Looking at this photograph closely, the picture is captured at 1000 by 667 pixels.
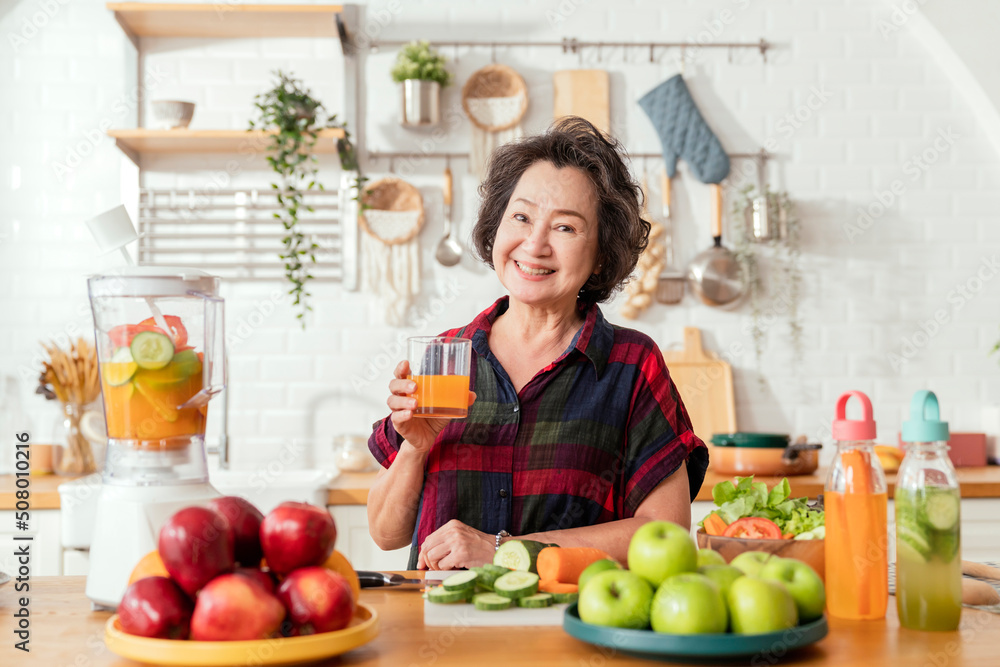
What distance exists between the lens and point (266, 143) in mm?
3391

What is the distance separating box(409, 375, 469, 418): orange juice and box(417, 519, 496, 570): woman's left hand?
22 cm

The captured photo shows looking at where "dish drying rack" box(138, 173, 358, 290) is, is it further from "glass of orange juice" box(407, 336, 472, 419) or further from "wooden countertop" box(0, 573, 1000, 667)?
"wooden countertop" box(0, 573, 1000, 667)

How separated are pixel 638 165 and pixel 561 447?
208cm

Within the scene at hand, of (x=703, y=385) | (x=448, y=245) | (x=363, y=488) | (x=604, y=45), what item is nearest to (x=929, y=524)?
(x=363, y=488)

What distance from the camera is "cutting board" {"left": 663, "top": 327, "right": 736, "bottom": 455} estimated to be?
3.43m

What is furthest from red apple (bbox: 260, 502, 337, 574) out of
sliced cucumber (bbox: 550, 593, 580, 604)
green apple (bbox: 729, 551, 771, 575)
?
green apple (bbox: 729, 551, 771, 575)

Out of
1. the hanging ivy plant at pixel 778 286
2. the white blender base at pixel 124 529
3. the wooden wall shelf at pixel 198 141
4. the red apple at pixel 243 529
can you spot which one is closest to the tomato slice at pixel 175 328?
the white blender base at pixel 124 529

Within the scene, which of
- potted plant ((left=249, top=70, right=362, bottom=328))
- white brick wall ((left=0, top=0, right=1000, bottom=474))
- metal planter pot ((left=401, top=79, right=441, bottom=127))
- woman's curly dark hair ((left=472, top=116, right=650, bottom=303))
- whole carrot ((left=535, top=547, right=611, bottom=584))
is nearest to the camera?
whole carrot ((left=535, top=547, right=611, bottom=584))

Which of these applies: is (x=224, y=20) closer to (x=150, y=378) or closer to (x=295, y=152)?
(x=295, y=152)

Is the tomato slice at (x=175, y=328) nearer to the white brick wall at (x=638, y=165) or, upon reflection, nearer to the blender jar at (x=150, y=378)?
the blender jar at (x=150, y=378)

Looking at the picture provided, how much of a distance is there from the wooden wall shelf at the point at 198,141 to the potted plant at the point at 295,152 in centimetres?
4

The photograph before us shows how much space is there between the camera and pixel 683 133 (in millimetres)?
3479

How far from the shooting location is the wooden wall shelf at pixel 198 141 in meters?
3.20

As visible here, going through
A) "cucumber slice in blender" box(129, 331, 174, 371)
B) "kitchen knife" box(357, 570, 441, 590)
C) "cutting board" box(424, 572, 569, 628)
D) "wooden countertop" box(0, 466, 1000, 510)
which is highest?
"cucumber slice in blender" box(129, 331, 174, 371)
